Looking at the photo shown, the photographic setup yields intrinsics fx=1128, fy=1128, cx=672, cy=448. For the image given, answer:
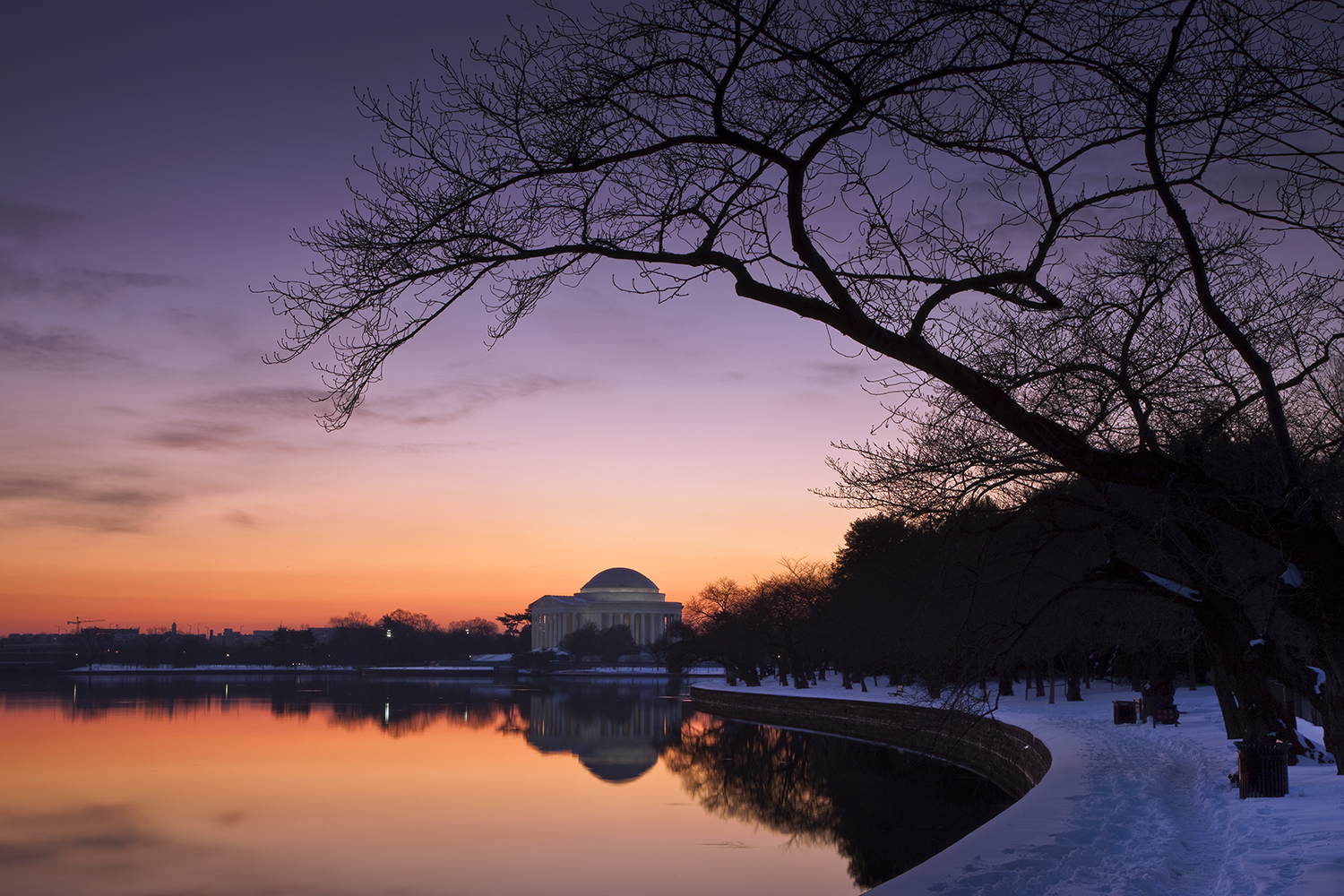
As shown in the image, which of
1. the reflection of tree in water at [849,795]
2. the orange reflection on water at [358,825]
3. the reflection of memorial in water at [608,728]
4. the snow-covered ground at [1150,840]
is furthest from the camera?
the reflection of memorial in water at [608,728]

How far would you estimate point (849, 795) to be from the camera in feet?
97.3

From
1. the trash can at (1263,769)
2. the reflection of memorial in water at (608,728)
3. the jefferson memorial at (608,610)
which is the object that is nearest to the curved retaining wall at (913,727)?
the trash can at (1263,769)

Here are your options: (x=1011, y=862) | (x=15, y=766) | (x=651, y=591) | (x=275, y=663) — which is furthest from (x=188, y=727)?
(x=651, y=591)

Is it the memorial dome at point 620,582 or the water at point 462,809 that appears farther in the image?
the memorial dome at point 620,582

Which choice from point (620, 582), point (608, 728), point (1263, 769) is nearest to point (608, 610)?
point (620, 582)

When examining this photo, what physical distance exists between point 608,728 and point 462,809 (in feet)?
83.2

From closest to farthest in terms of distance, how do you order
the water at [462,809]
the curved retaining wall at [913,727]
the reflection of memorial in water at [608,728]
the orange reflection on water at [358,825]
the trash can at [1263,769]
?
the trash can at [1263,769]
the orange reflection on water at [358,825]
the water at [462,809]
the curved retaining wall at [913,727]
the reflection of memorial in water at [608,728]

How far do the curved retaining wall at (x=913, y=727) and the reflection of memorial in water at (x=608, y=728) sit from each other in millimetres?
3918

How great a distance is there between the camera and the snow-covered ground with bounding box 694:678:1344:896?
10.9m

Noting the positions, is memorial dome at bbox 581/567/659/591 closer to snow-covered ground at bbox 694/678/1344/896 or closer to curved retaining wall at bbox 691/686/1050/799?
curved retaining wall at bbox 691/686/1050/799

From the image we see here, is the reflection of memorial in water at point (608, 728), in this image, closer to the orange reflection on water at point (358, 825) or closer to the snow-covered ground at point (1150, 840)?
the orange reflection on water at point (358, 825)

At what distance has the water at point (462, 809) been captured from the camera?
20.0 m

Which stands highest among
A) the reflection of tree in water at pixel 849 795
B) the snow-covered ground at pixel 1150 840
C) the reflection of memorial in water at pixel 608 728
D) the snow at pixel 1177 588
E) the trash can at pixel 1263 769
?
the snow at pixel 1177 588

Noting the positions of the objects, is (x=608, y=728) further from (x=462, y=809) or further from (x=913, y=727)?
(x=462, y=809)
